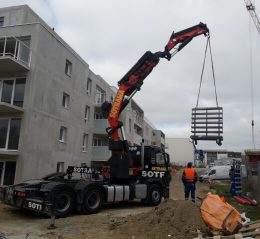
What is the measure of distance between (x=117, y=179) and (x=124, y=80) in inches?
194

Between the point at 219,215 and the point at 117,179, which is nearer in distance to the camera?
the point at 219,215

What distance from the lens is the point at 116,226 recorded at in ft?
35.9

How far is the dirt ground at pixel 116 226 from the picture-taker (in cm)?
995

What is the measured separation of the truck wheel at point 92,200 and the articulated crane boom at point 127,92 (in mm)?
1797

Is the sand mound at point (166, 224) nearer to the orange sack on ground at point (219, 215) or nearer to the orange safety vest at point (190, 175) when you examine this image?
the orange sack on ground at point (219, 215)

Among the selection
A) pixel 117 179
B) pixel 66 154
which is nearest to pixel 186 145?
pixel 66 154

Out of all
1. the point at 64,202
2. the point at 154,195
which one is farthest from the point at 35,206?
the point at 154,195

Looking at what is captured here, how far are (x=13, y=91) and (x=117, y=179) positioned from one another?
8.65 meters

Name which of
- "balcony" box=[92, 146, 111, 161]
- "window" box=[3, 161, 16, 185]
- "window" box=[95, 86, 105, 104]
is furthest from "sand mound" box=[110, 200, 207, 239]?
"window" box=[95, 86, 105, 104]

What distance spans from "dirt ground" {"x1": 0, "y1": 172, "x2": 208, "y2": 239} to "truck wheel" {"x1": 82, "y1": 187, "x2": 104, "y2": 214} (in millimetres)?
776

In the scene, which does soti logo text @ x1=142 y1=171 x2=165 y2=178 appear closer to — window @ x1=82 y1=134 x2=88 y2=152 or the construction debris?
the construction debris

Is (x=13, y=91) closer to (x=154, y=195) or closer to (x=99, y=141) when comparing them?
(x=154, y=195)

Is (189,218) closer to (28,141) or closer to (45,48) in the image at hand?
(28,141)

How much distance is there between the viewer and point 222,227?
910 centimetres
